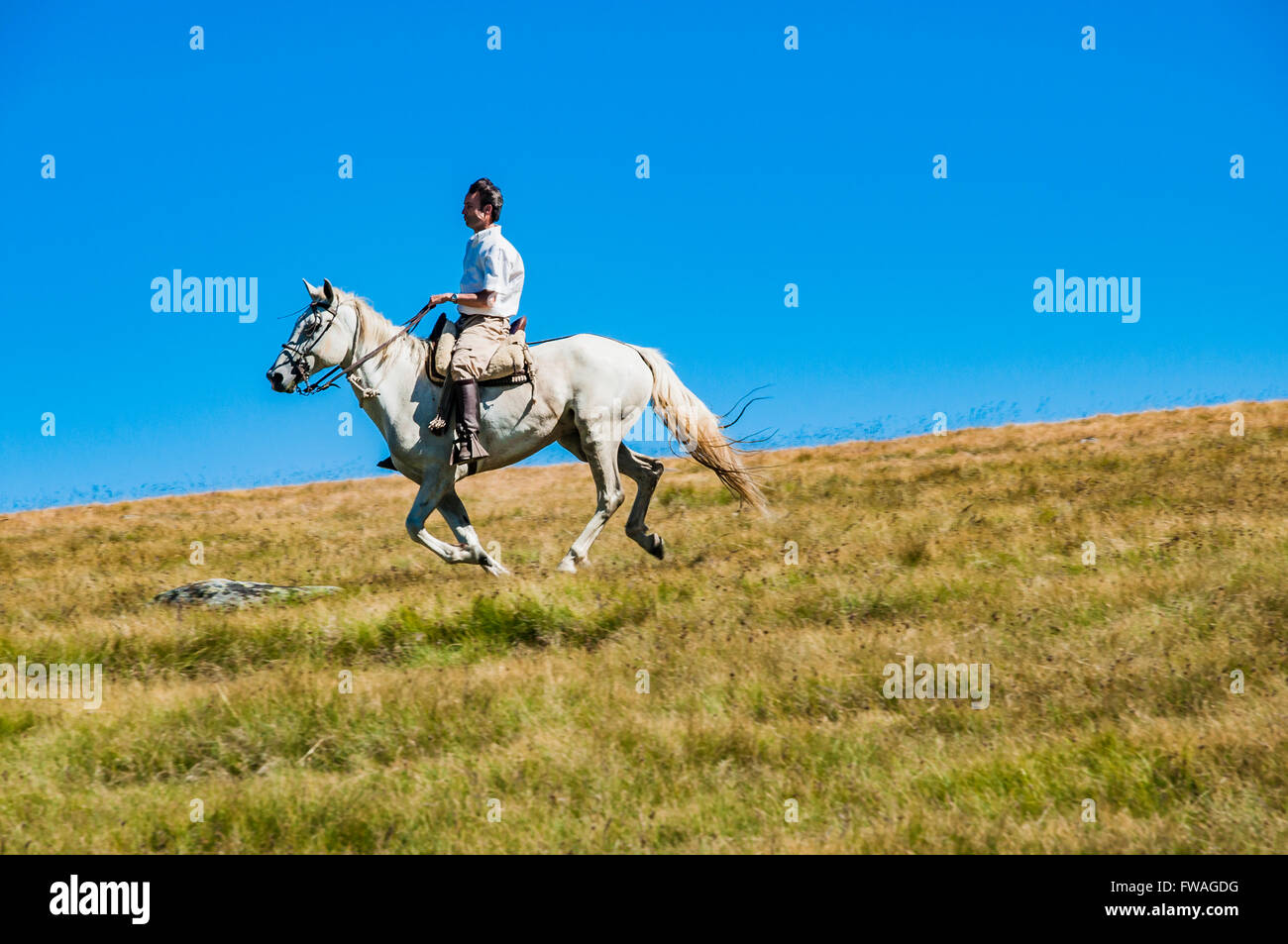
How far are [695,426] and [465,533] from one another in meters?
2.95

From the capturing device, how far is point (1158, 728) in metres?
5.79

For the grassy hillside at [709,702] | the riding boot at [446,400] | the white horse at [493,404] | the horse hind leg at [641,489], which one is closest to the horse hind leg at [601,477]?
the white horse at [493,404]

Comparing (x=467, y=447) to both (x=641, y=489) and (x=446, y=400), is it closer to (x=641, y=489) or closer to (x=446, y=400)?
(x=446, y=400)

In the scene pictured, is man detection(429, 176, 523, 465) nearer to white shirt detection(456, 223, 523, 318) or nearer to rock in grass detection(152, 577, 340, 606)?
white shirt detection(456, 223, 523, 318)

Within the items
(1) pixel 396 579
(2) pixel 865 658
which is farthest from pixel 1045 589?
(1) pixel 396 579

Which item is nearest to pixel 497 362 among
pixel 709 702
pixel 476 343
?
pixel 476 343

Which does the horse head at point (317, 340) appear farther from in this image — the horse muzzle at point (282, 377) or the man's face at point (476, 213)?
the man's face at point (476, 213)

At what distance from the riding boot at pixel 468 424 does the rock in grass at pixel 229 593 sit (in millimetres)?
2024

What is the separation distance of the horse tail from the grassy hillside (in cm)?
87

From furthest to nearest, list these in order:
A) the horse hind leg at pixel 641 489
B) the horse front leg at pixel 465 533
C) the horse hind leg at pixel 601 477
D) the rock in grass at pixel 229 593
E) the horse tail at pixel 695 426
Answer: the horse tail at pixel 695 426 → the horse hind leg at pixel 641 489 → the horse hind leg at pixel 601 477 → the horse front leg at pixel 465 533 → the rock in grass at pixel 229 593

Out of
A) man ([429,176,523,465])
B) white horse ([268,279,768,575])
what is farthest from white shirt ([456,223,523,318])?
white horse ([268,279,768,575])

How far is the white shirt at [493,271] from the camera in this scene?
10.7 metres

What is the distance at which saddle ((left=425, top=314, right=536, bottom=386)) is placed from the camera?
10.8 m
